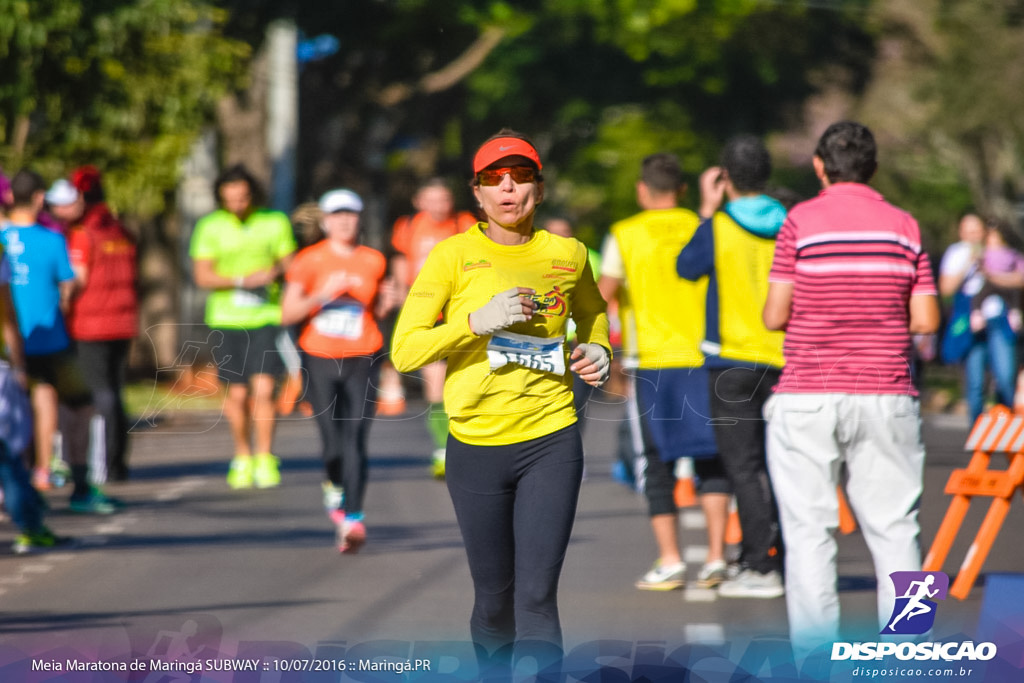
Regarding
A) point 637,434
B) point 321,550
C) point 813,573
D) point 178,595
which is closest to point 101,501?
point 321,550

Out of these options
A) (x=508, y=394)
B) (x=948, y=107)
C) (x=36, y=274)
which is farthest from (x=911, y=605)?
(x=948, y=107)

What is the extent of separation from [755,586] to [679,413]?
874mm

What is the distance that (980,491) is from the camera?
8258 mm

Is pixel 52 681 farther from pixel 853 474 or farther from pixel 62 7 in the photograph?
pixel 62 7

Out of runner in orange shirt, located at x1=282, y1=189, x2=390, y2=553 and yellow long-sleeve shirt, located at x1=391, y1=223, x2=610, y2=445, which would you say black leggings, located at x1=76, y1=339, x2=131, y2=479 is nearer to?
runner in orange shirt, located at x1=282, y1=189, x2=390, y2=553

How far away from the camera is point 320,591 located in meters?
8.52

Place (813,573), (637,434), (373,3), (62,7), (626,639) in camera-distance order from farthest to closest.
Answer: (373,3), (62,7), (637,434), (626,639), (813,573)

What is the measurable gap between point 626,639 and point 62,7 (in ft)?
41.2

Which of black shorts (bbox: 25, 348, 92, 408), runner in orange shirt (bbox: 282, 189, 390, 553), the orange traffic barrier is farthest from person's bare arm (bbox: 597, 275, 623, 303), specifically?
black shorts (bbox: 25, 348, 92, 408)

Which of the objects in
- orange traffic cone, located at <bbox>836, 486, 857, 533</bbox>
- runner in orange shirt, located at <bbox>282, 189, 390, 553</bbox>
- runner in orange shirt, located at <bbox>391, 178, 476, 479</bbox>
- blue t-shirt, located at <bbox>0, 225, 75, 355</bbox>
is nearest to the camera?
runner in orange shirt, located at <bbox>282, 189, 390, 553</bbox>

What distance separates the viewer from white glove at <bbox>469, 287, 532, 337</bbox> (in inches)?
205

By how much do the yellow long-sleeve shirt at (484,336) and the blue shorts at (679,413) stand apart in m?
3.02

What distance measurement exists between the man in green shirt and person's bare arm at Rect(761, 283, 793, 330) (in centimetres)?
616

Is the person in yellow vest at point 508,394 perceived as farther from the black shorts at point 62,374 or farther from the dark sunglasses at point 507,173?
the black shorts at point 62,374
